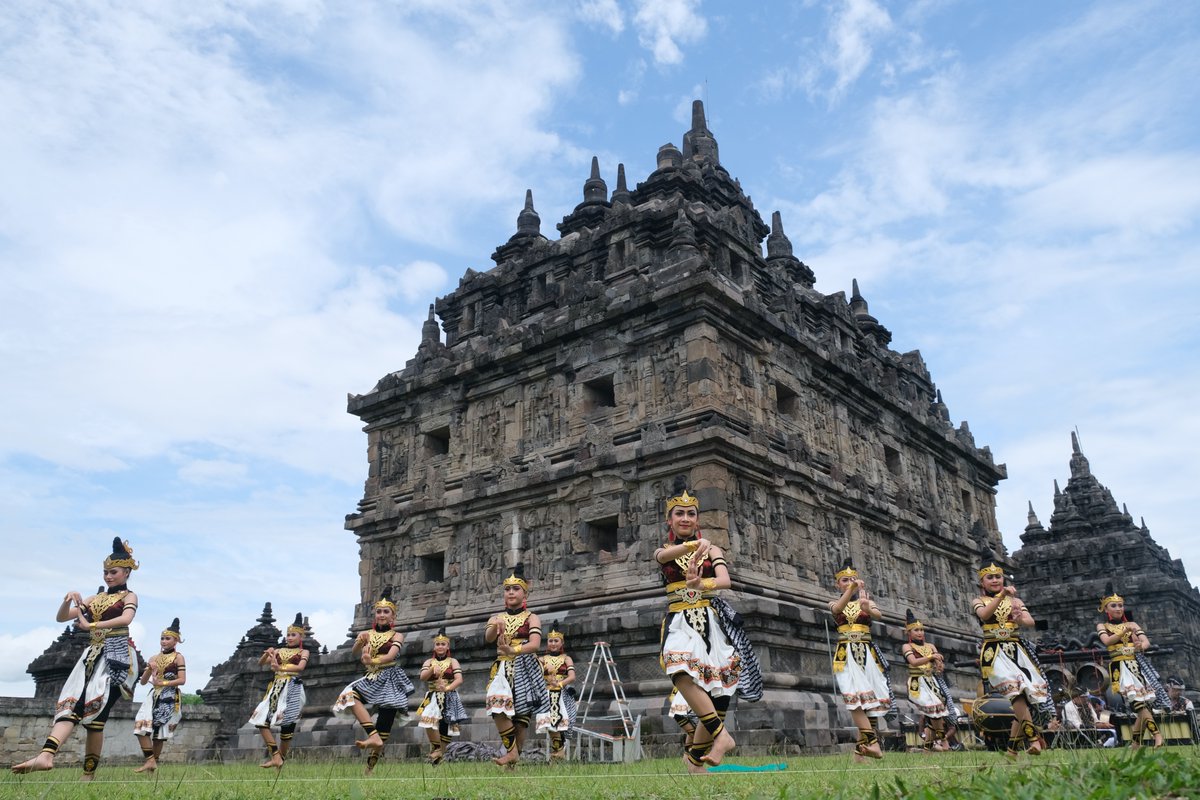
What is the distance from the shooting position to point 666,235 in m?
22.6

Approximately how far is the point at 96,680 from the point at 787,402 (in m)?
15.9

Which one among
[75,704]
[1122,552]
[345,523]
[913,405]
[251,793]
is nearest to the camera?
[251,793]

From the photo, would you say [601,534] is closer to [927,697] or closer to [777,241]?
[927,697]

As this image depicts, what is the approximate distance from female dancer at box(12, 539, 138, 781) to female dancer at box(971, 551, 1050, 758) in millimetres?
10043

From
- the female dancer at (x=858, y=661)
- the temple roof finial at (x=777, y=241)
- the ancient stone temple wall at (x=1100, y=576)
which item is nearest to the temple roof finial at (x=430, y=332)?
the temple roof finial at (x=777, y=241)

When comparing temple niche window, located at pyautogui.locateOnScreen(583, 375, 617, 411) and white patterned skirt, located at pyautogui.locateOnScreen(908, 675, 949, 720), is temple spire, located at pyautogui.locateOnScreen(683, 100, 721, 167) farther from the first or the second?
white patterned skirt, located at pyautogui.locateOnScreen(908, 675, 949, 720)

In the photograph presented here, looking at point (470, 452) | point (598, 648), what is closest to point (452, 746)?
point (598, 648)

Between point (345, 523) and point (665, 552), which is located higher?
point (345, 523)

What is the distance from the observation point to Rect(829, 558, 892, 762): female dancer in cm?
1113

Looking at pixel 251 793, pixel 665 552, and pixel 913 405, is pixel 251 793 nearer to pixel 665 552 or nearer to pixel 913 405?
pixel 665 552

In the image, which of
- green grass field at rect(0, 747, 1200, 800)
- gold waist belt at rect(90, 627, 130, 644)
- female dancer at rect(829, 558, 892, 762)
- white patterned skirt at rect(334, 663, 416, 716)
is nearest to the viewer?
green grass field at rect(0, 747, 1200, 800)

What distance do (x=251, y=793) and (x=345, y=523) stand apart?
1820 centimetres

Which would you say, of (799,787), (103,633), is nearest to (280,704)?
(103,633)

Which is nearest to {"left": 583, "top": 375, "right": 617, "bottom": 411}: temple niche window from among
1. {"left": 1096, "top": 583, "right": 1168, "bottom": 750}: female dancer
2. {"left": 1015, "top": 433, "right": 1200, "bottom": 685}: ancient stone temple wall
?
{"left": 1096, "top": 583, "right": 1168, "bottom": 750}: female dancer
